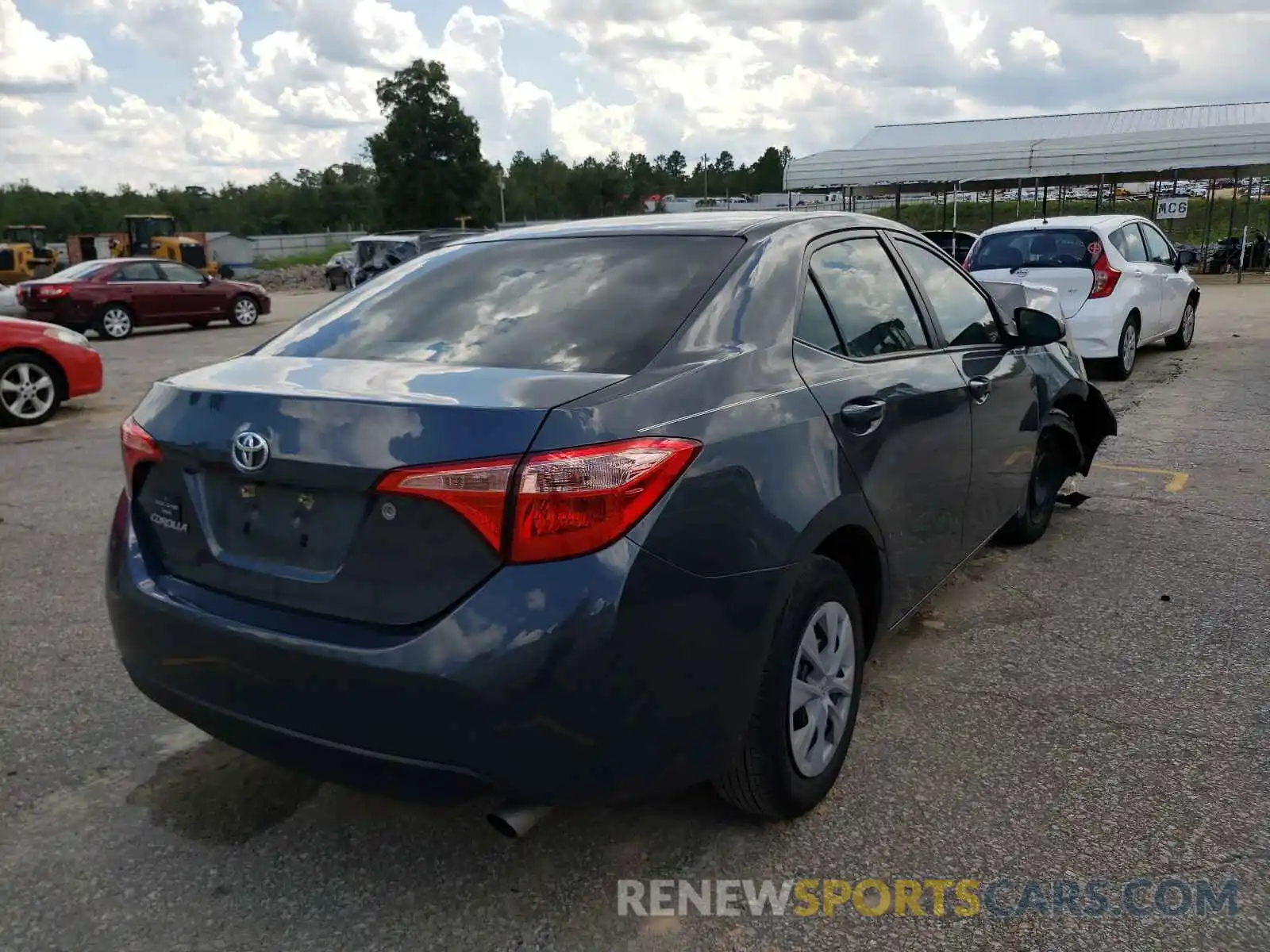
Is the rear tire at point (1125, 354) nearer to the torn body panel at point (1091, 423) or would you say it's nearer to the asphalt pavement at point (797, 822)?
the torn body panel at point (1091, 423)

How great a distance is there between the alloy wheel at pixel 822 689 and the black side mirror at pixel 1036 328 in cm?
186

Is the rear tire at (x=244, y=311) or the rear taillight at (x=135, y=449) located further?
the rear tire at (x=244, y=311)

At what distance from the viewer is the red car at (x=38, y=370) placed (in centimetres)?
933

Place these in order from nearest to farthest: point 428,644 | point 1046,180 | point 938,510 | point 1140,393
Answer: point 428,644 < point 938,510 < point 1140,393 < point 1046,180

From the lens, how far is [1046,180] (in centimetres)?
3008

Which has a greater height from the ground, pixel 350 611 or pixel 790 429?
pixel 790 429

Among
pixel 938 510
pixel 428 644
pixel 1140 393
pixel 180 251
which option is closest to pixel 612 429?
pixel 428 644

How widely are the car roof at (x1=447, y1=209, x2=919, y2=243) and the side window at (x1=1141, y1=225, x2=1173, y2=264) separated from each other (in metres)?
9.19

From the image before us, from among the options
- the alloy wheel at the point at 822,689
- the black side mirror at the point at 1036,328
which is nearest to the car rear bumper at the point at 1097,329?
the black side mirror at the point at 1036,328

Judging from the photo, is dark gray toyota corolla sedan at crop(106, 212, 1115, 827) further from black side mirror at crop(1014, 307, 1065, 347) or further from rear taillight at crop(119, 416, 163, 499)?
black side mirror at crop(1014, 307, 1065, 347)

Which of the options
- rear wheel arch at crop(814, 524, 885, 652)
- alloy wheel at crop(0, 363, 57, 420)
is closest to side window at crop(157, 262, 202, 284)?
alloy wheel at crop(0, 363, 57, 420)

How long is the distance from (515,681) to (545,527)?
0.32 metres

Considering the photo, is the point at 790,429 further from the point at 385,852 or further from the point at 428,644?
the point at 385,852

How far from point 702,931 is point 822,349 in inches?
62.4
